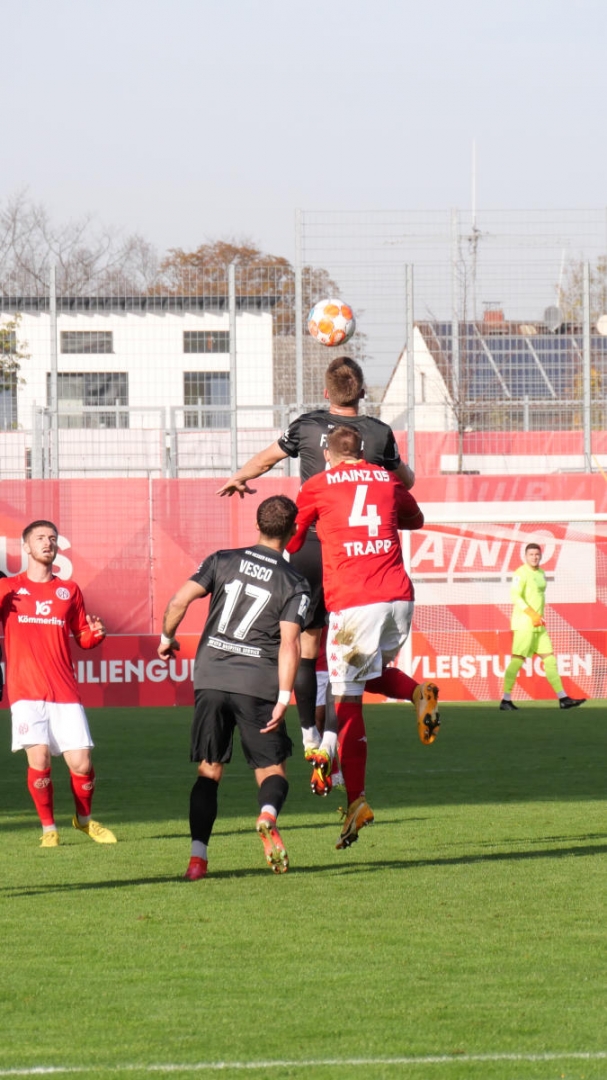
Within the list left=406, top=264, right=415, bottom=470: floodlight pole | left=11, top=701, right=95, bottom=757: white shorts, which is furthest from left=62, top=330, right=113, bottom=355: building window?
left=11, top=701, right=95, bottom=757: white shorts

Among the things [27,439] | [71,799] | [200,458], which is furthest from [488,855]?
[200,458]

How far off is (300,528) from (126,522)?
1318 cm

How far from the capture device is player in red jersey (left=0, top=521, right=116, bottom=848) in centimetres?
886

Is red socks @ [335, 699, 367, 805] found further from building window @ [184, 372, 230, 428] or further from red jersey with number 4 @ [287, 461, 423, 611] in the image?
building window @ [184, 372, 230, 428]

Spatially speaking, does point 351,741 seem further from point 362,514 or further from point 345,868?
point 362,514

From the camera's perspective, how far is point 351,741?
308 inches

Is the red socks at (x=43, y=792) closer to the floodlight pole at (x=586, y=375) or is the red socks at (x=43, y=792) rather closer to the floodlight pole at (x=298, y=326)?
the floodlight pole at (x=298, y=326)

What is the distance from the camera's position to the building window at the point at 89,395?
2314 cm

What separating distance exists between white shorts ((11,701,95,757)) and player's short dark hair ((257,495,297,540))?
6.94 ft

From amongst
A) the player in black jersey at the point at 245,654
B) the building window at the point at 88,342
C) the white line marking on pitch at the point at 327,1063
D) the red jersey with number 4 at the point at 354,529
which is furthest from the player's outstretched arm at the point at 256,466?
the building window at the point at 88,342

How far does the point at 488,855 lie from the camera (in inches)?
322

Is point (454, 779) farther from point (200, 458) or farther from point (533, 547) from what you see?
point (200, 458)

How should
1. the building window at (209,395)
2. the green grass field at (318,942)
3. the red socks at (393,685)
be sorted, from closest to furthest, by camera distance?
the green grass field at (318,942)
the red socks at (393,685)
the building window at (209,395)

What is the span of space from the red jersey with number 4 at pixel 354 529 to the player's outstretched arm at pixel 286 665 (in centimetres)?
48
